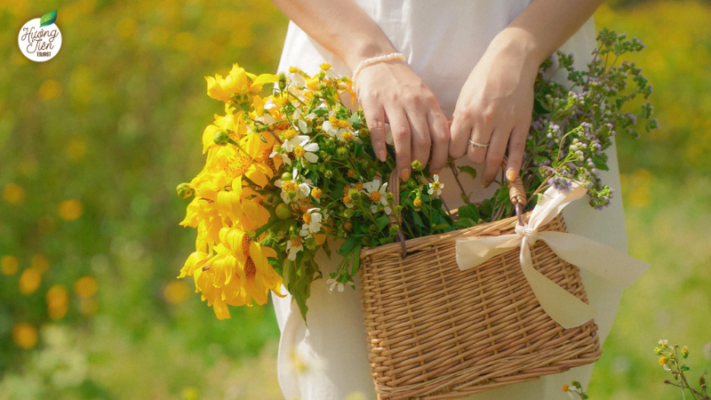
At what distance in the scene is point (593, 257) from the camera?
1.05 metres

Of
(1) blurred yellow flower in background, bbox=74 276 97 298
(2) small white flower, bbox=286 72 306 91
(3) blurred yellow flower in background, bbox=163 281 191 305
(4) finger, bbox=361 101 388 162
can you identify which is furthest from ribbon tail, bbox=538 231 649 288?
(1) blurred yellow flower in background, bbox=74 276 97 298

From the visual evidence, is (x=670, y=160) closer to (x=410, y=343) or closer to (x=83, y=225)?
(x=410, y=343)

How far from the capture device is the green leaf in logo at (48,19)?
9.15 feet

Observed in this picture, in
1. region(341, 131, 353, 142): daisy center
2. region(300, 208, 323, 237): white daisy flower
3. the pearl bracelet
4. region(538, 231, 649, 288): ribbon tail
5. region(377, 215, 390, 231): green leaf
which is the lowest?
region(538, 231, 649, 288): ribbon tail

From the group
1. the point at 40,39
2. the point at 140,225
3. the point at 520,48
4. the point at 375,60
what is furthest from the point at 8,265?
the point at 520,48

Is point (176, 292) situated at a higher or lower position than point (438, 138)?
higher

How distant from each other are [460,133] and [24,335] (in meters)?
2.53

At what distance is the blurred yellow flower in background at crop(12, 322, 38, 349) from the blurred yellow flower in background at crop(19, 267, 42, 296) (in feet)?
0.52

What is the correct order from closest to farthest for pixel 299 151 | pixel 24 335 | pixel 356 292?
1. pixel 299 151
2. pixel 356 292
3. pixel 24 335

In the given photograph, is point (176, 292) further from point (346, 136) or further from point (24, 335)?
point (346, 136)

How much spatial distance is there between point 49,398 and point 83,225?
34.7 inches

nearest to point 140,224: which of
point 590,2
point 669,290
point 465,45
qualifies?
point 465,45

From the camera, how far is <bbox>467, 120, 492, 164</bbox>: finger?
104 cm

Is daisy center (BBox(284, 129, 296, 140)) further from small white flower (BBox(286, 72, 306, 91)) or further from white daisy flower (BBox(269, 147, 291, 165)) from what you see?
small white flower (BBox(286, 72, 306, 91))
